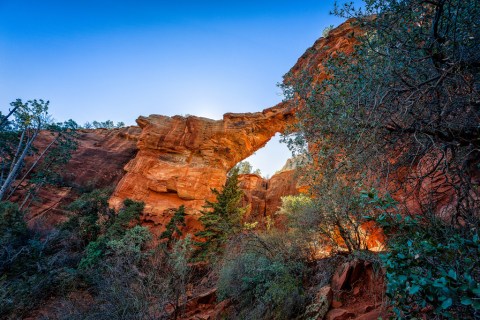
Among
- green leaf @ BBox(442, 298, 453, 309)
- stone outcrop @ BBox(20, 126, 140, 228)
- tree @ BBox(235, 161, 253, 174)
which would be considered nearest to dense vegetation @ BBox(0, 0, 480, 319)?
green leaf @ BBox(442, 298, 453, 309)

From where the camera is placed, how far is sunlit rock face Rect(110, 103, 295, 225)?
20.6 metres

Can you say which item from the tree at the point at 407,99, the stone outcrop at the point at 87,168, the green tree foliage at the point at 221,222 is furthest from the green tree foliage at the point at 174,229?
the tree at the point at 407,99

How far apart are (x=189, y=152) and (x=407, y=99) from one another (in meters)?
21.7

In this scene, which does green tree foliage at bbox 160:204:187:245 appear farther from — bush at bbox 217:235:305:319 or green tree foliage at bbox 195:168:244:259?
bush at bbox 217:235:305:319

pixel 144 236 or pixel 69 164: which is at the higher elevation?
pixel 69 164

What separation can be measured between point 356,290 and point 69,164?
93.6 feet

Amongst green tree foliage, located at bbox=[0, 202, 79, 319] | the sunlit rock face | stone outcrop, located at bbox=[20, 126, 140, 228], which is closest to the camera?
green tree foliage, located at bbox=[0, 202, 79, 319]

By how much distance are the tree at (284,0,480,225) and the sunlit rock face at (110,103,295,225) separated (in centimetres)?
1638

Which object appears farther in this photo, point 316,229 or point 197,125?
point 197,125

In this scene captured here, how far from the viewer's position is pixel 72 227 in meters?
15.7

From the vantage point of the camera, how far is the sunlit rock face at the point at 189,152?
20641 mm

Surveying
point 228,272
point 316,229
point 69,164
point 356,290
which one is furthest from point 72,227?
point 356,290

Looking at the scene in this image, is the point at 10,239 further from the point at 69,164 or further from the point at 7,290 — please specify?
the point at 69,164

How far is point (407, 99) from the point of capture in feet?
9.08
